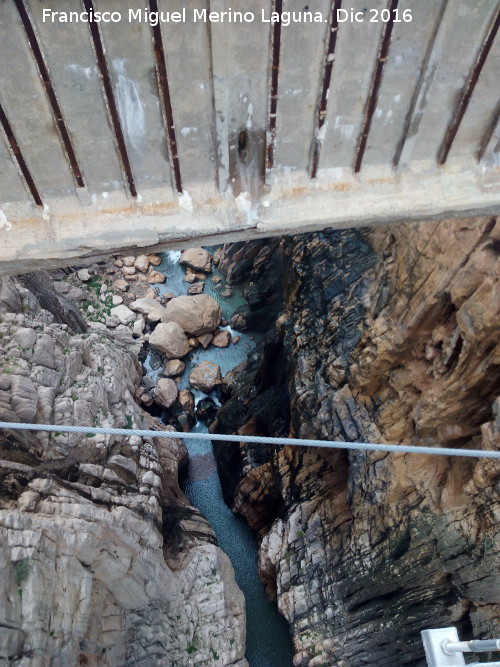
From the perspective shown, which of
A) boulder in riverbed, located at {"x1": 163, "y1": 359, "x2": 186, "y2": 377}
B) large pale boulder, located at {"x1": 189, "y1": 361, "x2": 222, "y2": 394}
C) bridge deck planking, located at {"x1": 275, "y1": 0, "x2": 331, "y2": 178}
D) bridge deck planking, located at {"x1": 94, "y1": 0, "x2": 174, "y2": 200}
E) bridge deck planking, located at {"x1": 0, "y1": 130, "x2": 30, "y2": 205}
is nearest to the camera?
bridge deck planking, located at {"x1": 94, "y1": 0, "x2": 174, "y2": 200}

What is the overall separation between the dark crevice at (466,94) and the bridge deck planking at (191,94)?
73.6 inches

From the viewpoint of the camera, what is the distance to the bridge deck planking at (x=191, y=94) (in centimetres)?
326

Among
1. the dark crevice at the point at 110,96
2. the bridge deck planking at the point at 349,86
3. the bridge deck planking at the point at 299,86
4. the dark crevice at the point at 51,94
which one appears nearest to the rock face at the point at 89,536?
the dark crevice at the point at 51,94

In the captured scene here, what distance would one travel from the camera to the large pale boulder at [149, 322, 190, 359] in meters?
13.1

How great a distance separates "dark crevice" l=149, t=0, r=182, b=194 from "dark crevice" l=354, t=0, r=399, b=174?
144 centimetres

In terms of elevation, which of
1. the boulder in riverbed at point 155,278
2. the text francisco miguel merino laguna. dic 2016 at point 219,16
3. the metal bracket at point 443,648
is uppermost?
the boulder in riverbed at point 155,278

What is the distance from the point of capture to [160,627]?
702 centimetres

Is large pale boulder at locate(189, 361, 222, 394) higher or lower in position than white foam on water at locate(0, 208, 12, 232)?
higher

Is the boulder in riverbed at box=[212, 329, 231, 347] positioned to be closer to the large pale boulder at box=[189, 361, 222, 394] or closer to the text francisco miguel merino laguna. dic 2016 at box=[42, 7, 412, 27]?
the large pale boulder at box=[189, 361, 222, 394]

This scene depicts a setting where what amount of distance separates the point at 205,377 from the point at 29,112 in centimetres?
952

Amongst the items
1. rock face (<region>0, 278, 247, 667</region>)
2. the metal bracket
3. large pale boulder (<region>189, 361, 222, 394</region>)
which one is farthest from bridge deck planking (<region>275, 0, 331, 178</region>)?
large pale boulder (<region>189, 361, 222, 394</region>)

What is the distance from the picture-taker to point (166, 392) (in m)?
12.1

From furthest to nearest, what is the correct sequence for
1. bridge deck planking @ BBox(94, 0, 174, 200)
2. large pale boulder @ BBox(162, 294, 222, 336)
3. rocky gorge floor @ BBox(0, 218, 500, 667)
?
large pale boulder @ BBox(162, 294, 222, 336), rocky gorge floor @ BBox(0, 218, 500, 667), bridge deck planking @ BBox(94, 0, 174, 200)

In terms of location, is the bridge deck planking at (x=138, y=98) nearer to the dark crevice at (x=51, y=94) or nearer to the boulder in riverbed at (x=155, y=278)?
the dark crevice at (x=51, y=94)
